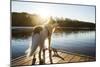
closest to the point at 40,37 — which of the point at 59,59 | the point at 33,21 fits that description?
the point at 33,21

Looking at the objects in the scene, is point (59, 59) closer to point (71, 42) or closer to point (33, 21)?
point (71, 42)

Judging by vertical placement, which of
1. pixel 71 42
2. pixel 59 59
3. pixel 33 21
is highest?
pixel 33 21

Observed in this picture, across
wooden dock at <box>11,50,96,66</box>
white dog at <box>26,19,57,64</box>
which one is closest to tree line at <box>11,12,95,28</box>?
white dog at <box>26,19,57,64</box>

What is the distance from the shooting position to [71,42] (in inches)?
103

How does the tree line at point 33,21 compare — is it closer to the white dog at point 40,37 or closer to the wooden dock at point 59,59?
the white dog at point 40,37

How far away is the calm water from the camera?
2.35 meters

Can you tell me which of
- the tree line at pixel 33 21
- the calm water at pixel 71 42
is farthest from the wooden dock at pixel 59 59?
the tree line at pixel 33 21

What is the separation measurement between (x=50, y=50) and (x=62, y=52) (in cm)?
17

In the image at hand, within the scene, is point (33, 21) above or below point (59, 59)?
above

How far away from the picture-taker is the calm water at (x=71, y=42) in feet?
7.70
